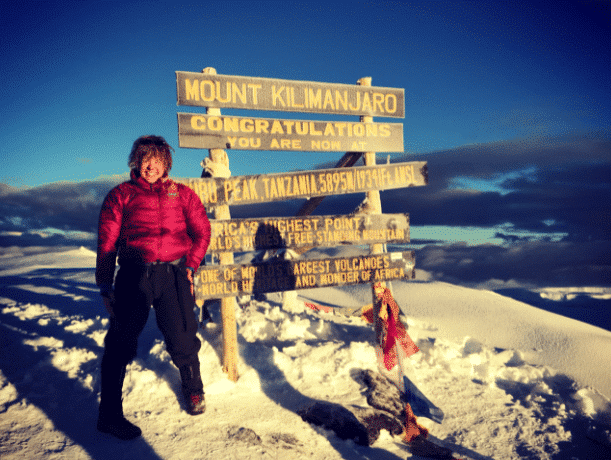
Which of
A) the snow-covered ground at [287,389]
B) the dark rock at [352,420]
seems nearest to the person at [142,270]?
the snow-covered ground at [287,389]

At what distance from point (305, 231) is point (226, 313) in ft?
4.52

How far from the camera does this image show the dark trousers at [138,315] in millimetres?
2943

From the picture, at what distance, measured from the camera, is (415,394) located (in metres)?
3.84

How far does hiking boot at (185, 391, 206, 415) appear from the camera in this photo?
322 centimetres

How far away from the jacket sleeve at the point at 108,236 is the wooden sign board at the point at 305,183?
1159mm

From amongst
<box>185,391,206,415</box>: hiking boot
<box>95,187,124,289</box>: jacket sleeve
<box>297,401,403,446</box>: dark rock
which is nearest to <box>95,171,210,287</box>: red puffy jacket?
<box>95,187,124,289</box>: jacket sleeve

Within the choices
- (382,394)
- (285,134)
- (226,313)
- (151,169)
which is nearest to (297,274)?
(226,313)

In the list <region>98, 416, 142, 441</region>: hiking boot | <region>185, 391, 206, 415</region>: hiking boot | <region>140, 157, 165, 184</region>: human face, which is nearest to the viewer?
<region>98, 416, 142, 441</region>: hiking boot

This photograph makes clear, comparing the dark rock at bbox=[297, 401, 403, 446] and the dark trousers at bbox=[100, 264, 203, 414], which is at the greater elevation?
the dark trousers at bbox=[100, 264, 203, 414]

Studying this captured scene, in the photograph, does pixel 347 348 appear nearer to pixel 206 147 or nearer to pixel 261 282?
pixel 261 282

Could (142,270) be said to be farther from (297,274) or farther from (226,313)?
(297,274)

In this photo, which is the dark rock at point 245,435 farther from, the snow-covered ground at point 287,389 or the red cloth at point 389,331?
the red cloth at point 389,331

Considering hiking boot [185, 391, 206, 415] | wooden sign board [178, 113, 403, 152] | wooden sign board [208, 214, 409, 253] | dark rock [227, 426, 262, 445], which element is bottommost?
dark rock [227, 426, 262, 445]

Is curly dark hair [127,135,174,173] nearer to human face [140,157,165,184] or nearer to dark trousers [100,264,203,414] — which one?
human face [140,157,165,184]
